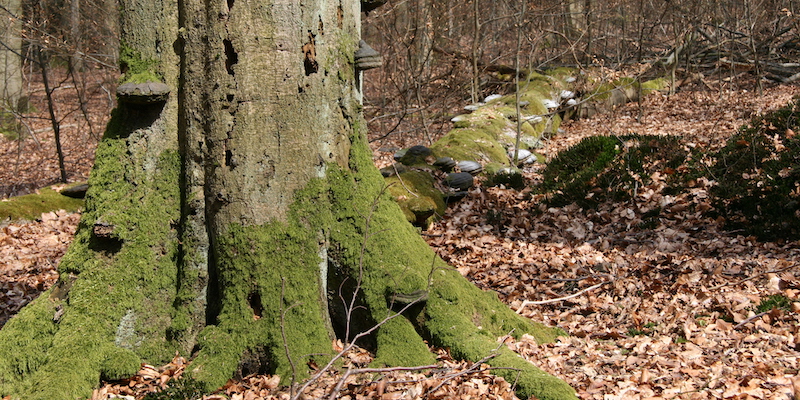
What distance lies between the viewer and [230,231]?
407 cm

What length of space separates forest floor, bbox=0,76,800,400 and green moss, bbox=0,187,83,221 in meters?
0.25

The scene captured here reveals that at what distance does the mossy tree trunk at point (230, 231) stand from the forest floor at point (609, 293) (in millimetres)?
247

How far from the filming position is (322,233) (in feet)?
13.8

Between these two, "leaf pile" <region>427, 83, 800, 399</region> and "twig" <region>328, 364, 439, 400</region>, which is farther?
"leaf pile" <region>427, 83, 800, 399</region>

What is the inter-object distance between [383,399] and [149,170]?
7.12ft

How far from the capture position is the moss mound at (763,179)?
6590 millimetres

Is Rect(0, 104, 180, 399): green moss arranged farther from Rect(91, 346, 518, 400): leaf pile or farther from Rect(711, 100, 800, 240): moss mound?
Rect(711, 100, 800, 240): moss mound

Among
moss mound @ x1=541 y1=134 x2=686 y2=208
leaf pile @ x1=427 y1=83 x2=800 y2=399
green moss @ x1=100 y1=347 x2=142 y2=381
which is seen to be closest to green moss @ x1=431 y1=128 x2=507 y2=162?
leaf pile @ x1=427 y1=83 x2=800 y2=399

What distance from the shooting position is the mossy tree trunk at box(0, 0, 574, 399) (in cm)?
398

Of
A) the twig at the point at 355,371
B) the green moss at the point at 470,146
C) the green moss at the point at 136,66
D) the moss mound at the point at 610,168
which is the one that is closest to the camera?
the twig at the point at 355,371

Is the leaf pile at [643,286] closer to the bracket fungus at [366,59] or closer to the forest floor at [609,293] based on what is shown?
the forest floor at [609,293]

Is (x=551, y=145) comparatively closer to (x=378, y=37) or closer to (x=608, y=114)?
(x=608, y=114)

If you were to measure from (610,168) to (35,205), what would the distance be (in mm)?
8316

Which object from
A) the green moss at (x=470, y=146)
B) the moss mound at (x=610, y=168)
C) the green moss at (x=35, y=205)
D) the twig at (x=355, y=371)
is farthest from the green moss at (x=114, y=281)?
the green moss at (x=470, y=146)
